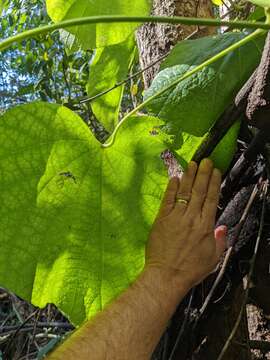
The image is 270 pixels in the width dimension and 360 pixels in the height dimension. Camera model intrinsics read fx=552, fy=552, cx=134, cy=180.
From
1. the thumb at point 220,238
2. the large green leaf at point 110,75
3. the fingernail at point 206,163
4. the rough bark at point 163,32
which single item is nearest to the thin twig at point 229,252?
the thumb at point 220,238

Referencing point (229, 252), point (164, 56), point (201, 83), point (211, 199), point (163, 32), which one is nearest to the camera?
point (201, 83)

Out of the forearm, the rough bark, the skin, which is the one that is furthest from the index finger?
the rough bark

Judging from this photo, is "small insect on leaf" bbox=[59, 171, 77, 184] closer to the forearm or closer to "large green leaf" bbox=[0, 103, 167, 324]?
"large green leaf" bbox=[0, 103, 167, 324]

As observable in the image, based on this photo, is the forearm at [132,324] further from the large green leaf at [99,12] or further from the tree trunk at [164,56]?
the large green leaf at [99,12]

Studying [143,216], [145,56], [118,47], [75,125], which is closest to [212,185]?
[143,216]

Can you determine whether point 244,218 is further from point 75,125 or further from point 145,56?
point 145,56

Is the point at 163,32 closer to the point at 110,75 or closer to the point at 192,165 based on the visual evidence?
the point at 110,75

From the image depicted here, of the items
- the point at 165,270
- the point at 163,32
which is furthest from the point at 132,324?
the point at 163,32
